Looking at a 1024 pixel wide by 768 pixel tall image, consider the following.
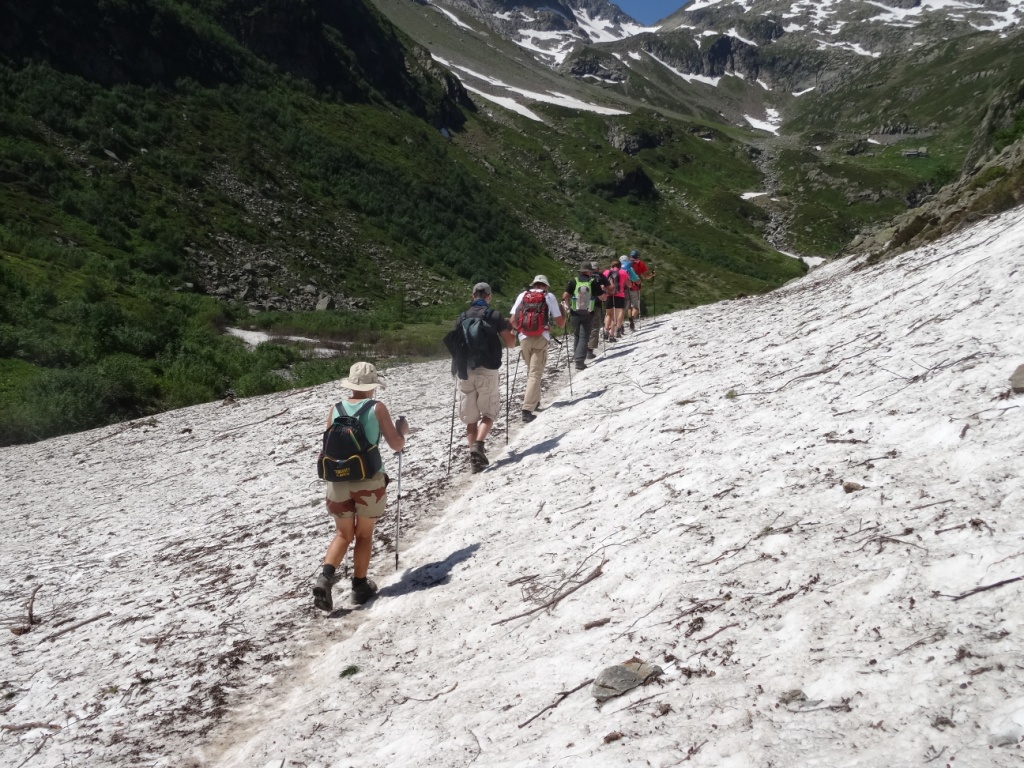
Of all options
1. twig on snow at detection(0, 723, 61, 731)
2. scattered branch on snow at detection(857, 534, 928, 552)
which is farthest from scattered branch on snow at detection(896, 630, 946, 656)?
twig on snow at detection(0, 723, 61, 731)

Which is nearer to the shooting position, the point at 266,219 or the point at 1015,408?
the point at 1015,408

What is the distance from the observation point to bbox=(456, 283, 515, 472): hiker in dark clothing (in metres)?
11.2

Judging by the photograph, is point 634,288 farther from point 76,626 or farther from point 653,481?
point 76,626

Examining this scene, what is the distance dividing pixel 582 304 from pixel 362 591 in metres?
11.2

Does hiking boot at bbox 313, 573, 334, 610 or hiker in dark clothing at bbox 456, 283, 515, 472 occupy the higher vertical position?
hiker in dark clothing at bbox 456, 283, 515, 472

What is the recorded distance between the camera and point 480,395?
11.4 m

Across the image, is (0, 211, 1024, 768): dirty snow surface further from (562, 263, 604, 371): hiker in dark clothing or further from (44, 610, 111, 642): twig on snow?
(562, 263, 604, 371): hiker in dark clothing

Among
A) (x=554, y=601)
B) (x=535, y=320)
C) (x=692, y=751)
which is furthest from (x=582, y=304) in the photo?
(x=692, y=751)

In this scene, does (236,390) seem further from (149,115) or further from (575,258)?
(575,258)

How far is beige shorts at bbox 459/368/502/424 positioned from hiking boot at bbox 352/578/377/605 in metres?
4.23

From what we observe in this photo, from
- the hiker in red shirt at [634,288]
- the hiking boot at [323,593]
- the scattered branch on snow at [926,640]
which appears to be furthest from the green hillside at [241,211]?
the scattered branch on snow at [926,640]

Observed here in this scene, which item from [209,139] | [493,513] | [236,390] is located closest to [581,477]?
[493,513]

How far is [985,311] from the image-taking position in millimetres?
8148

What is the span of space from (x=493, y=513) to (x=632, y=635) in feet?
14.3
